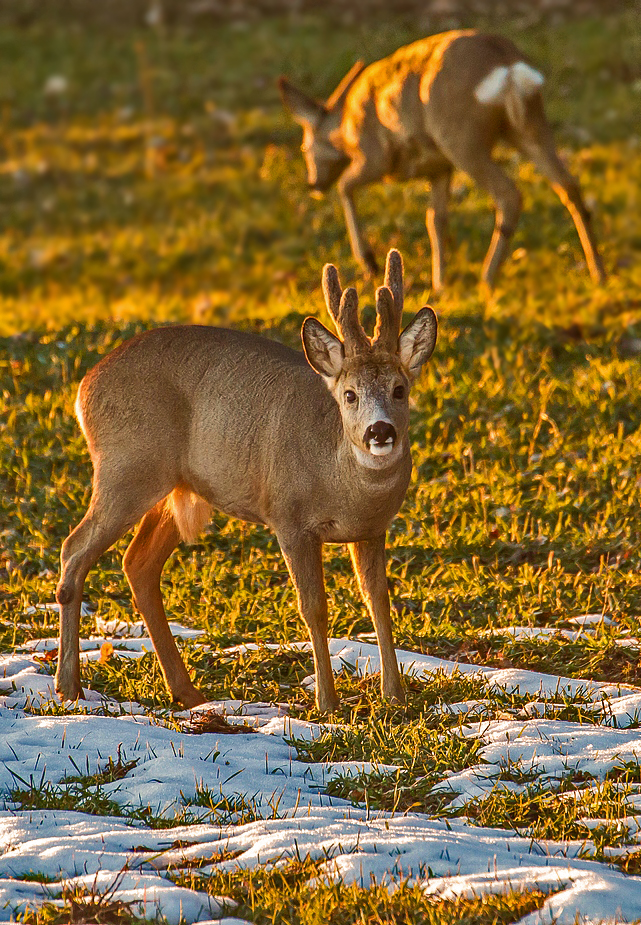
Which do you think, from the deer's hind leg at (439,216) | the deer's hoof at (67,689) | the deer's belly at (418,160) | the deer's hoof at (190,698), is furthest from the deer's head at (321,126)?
the deer's hoof at (67,689)

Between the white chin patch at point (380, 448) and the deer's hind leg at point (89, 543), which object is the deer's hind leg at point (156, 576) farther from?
the white chin patch at point (380, 448)

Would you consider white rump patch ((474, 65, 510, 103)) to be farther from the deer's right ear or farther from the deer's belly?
the deer's right ear

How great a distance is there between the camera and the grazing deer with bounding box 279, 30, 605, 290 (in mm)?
11188

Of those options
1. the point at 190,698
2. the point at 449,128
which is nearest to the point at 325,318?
the point at 449,128

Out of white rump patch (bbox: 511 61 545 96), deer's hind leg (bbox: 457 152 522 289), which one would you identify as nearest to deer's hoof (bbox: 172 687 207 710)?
deer's hind leg (bbox: 457 152 522 289)

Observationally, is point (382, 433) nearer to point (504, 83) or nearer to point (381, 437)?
point (381, 437)

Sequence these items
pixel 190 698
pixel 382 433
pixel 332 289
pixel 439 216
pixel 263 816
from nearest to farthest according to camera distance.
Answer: pixel 263 816 → pixel 382 433 → pixel 332 289 → pixel 190 698 → pixel 439 216

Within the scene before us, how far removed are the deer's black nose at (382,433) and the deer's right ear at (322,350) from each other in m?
0.45

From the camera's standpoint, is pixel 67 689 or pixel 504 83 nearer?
pixel 67 689

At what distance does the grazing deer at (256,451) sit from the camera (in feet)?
17.9

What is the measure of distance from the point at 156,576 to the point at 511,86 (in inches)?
260

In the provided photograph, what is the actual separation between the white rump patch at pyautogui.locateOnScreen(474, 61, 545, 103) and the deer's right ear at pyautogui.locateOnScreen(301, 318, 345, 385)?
20.9ft

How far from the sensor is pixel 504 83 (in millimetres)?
11117

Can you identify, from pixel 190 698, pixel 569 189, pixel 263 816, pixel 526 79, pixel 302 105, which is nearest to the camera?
pixel 263 816
